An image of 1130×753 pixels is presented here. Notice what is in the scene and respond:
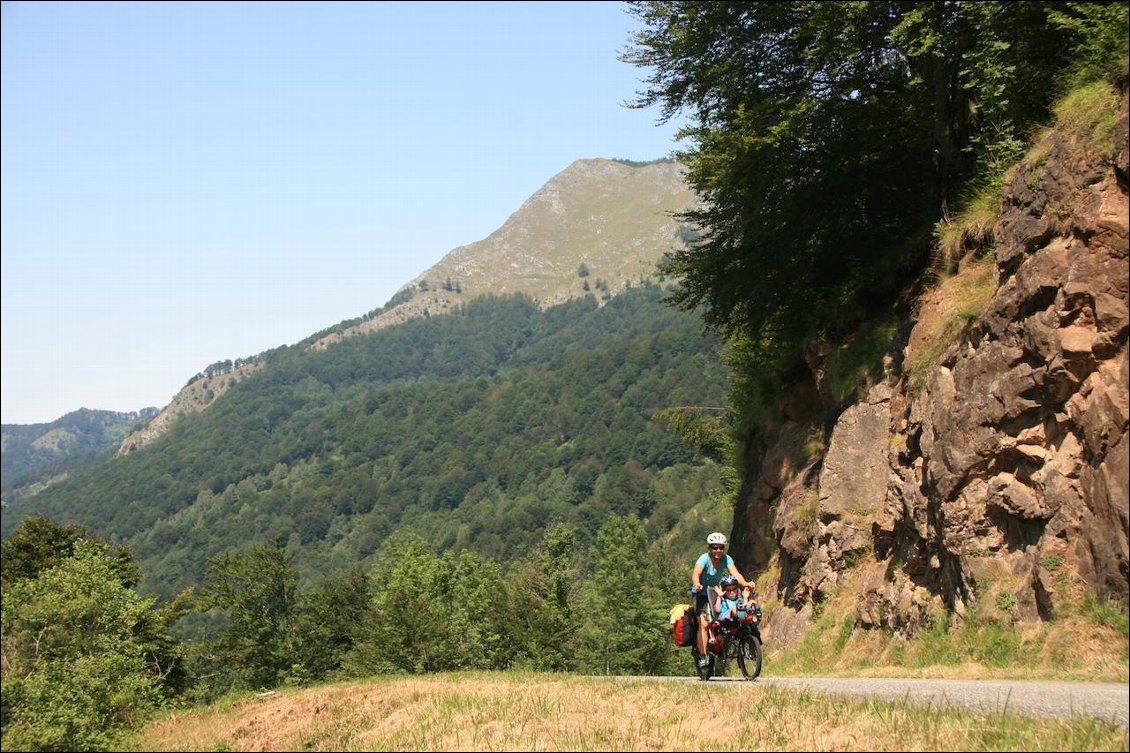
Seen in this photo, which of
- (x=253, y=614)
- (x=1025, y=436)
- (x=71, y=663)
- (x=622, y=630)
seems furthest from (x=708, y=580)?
(x=622, y=630)

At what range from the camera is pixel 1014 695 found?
8.59 meters

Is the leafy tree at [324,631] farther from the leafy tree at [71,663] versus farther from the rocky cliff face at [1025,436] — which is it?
the rocky cliff face at [1025,436]

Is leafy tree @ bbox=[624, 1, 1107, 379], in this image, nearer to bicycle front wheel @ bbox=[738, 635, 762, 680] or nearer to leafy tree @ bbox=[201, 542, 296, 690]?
bicycle front wheel @ bbox=[738, 635, 762, 680]

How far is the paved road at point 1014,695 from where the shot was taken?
7.43m

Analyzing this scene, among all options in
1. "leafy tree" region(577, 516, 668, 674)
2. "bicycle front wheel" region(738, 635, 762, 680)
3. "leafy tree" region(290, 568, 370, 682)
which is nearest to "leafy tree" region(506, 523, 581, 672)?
"leafy tree" region(577, 516, 668, 674)

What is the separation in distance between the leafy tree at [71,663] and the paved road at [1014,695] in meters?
8.46

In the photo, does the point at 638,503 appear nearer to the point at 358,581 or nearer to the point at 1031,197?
the point at 358,581

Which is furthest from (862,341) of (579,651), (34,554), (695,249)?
(579,651)

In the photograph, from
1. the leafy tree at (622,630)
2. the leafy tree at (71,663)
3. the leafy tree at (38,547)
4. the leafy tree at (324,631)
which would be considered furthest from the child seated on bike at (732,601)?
the leafy tree at (622,630)

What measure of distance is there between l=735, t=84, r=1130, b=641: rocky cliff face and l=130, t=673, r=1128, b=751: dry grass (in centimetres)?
355

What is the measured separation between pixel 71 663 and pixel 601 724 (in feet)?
50.8

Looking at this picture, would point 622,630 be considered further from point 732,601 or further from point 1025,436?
point 1025,436

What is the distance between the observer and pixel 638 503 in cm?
19100

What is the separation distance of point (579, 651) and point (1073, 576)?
198 feet
